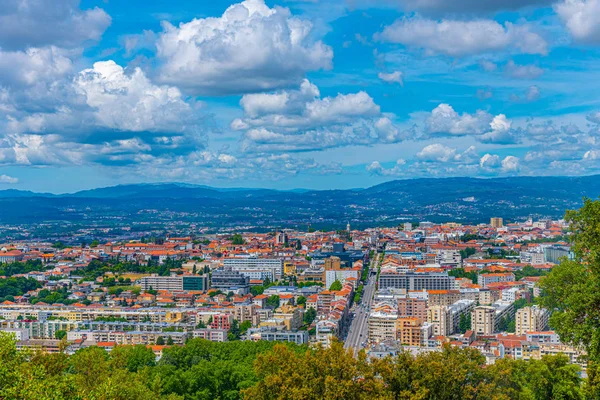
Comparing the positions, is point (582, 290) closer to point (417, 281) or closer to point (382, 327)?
point (382, 327)

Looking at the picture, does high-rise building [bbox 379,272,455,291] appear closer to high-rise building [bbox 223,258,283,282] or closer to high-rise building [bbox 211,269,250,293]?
high-rise building [bbox 211,269,250,293]

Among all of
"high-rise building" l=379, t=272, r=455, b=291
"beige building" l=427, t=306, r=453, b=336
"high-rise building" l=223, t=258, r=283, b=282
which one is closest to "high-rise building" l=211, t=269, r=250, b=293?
"high-rise building" l=223, t=258, r=283, b=282

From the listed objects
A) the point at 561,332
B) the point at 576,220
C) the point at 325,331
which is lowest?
the point at 325,331

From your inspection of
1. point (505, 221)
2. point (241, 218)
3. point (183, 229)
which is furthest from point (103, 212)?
point (505, 221)

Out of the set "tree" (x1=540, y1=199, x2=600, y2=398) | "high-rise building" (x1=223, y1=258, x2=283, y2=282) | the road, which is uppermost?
"tree" (x1=540, y1=199, x2=600, y2=398)

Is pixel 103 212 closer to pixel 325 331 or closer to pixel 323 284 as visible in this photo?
pixel 323 284

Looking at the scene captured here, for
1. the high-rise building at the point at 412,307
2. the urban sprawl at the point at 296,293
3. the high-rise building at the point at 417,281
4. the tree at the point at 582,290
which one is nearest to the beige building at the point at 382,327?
the urban sprawl at the point at 296,293
